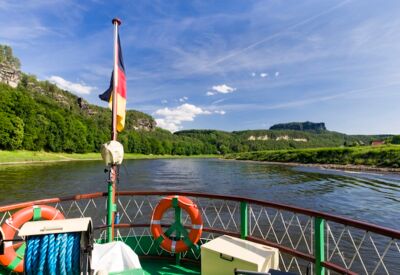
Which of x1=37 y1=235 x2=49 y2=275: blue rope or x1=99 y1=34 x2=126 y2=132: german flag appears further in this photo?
x1=99 y1=34 x2=126 y2=132: german flag

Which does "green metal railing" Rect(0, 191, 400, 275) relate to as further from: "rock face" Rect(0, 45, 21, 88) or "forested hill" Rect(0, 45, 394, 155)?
"rock face" Rect(0, 45, 21, 88)

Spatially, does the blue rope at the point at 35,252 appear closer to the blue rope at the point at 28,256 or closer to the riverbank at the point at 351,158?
the blue rope at the point at 28,256

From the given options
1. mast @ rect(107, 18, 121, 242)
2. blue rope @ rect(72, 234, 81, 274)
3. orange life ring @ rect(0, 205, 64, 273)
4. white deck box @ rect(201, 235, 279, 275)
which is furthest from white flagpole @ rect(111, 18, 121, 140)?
white deck box @ rect(201, 235, 279, 275)

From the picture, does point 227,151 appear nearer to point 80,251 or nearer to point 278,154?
point 278,154

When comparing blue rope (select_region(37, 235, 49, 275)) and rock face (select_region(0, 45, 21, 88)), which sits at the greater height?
rock face (select_region(0, 45, 21, 88))

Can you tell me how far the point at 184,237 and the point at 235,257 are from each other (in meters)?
1.72

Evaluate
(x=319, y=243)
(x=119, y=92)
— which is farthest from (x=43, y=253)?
(x=119, y=92)

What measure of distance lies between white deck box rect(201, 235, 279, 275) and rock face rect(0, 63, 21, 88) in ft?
435

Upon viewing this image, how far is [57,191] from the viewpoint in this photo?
22.5m

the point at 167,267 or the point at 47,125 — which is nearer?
the point at 167,267

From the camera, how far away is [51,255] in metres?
2.94

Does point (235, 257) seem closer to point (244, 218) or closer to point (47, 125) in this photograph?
point (244, 218)

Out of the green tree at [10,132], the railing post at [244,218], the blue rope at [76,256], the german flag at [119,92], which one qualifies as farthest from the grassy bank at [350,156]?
the green tree at [10,132]

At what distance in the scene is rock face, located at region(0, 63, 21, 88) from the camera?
113 metres
